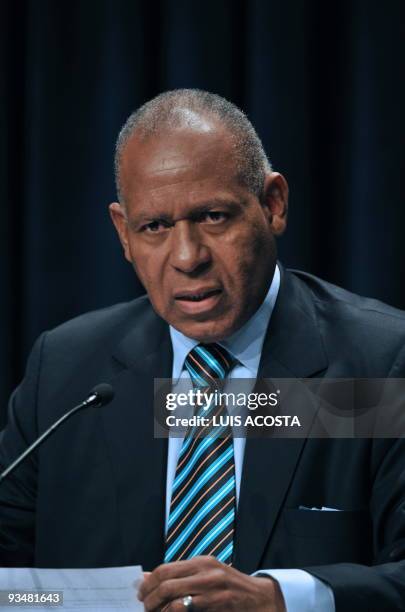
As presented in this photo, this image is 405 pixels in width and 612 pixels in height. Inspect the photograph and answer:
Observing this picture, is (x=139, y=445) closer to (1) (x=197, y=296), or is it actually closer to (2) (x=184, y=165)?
(1) (x=197, y=296)

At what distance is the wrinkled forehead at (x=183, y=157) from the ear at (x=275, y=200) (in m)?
0.11

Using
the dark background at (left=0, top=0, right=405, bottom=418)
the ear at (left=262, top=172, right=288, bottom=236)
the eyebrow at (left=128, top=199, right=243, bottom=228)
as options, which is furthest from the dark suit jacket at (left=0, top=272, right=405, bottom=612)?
the dark background at (left=0, top=0, right=405, bottom=418)

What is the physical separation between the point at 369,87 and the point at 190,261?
814 millimetres

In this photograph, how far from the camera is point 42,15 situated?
7.46ft

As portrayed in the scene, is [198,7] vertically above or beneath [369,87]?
above

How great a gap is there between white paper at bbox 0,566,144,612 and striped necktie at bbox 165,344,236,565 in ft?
0.77

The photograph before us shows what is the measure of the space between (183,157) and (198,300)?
22 centimetres

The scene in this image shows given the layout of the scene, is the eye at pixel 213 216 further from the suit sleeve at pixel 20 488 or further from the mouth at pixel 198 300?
the suit sleeve at pixel 20 488

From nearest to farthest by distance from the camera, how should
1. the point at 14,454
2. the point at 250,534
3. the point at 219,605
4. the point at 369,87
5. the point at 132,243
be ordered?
the point at 219,605, the point at 250,534, the point at 132,243, the point at 14,454, the point at 369,87

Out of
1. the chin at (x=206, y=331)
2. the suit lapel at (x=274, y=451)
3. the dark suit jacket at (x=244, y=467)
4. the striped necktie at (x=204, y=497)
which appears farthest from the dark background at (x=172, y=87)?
the striped necktie at (x=204, y=497)

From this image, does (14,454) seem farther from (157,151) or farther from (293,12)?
(293,12)

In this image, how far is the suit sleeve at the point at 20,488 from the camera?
68.7 inches

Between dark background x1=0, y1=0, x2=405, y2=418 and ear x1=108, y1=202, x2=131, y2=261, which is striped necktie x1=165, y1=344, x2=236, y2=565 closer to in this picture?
ear x1=108, y1=202, x2=131, y2=261

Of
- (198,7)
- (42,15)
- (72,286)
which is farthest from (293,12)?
(72,286)
